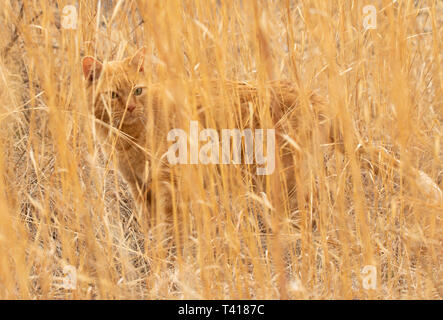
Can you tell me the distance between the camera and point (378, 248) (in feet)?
4.75

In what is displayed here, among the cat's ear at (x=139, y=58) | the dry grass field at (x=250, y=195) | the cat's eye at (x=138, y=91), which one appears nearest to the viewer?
the dry grass field at (x=250, y=195)

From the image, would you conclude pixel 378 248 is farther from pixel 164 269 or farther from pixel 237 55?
pixel 237 55

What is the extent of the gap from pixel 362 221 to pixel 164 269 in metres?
0.47

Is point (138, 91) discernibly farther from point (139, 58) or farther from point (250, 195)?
point (250, 195)

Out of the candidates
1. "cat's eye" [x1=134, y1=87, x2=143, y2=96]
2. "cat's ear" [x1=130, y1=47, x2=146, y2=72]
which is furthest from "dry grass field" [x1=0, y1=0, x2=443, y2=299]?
"cat's eye" [x1=134, y1=87, x2=143, y2=96]

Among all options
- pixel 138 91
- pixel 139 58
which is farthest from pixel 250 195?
pixel 138 91

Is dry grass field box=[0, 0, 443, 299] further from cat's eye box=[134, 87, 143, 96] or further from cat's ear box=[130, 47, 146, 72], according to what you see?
cat's eye box=[134, 87, 143, 96]

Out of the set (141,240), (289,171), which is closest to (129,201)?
(141,240)

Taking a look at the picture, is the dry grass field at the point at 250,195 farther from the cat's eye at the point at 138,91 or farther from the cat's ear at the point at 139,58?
the cat's eye at the point at 138,91

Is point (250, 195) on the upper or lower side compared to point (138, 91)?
lower

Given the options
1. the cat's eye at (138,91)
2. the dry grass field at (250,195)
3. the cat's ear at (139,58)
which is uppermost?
the cat's ear at (139,58)

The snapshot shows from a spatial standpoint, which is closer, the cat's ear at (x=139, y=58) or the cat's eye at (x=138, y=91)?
the cat's ear at (x=139, y=58)

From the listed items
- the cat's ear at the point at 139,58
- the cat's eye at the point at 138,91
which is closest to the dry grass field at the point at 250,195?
the cat's ear at the point at 139,58

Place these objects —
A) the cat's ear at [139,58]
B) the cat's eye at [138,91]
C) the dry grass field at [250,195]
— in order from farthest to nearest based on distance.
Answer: the cat's eye at [138,91], the cat's ear at [139,58], the dry grass field at [250,195]
